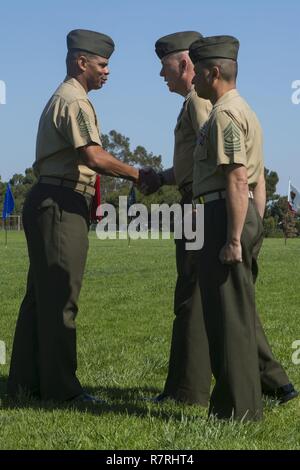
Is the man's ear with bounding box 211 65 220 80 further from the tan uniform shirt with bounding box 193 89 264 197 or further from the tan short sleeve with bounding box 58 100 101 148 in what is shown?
the tan short sleeve with bounding box 58 100 101 148

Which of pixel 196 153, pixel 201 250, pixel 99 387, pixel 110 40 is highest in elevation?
pixel 110 40

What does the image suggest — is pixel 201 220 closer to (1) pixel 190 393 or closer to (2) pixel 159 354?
(1) pixel 190 393

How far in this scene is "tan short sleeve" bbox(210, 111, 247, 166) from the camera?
14.8ft

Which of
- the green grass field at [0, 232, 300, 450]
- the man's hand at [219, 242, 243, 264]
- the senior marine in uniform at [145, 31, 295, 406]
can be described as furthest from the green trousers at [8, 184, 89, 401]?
the man's hand at [219, 242, 243, 264]

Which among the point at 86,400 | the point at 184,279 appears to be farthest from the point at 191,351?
the point at 86,400

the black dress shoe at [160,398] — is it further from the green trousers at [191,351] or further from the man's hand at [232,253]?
the man's hand at [232,253]

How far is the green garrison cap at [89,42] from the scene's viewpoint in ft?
18.1

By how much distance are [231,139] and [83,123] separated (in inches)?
46.6

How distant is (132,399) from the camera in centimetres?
573

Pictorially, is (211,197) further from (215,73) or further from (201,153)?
(215,73)

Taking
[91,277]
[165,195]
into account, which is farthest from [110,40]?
[165,195]

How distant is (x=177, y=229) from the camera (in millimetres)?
5477
